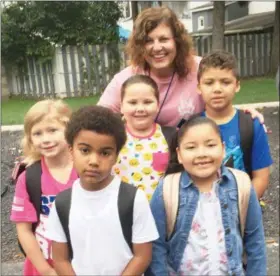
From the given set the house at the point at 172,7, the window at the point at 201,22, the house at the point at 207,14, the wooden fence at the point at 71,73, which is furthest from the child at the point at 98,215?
the window at the point at 201,22

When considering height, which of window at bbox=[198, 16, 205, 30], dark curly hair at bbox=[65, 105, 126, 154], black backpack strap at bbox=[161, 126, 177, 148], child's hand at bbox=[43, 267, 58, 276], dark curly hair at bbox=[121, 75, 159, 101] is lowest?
child's hand at bbox=[43, 267, 58, 276]

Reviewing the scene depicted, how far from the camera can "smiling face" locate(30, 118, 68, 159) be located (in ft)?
6.85

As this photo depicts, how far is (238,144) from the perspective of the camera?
84.0 inches

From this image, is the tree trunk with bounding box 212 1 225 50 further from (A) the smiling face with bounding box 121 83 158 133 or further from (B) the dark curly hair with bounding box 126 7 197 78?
(A) the smiling face with bounding box 121 83 158 133

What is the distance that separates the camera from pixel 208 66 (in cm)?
217

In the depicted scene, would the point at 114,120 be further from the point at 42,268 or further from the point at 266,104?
the point at 266,104

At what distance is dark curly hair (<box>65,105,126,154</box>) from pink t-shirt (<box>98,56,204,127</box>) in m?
0.64

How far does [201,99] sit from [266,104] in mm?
6779

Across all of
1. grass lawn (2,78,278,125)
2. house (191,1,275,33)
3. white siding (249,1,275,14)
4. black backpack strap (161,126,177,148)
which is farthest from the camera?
white siding (249,1,275,14)

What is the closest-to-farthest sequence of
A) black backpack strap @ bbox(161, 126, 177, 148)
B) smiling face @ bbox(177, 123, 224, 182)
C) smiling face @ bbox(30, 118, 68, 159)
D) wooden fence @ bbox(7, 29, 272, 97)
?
1. smiling face @ bbox(177, 123, 224, 182)
2. smiling face @ bbox(30, 118, 68, 159)
3. black backpack strap @ bbox(161, 126, 177, 148)
4. wooden fence @ bbox(7, 29, 272, 97)

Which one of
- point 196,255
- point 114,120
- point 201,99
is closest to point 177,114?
point 201,99

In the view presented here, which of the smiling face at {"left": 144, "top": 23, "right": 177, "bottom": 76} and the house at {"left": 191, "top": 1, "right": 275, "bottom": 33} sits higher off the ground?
the house at {"left": 191, "top": 1, "right": 275, "bottom": 33}

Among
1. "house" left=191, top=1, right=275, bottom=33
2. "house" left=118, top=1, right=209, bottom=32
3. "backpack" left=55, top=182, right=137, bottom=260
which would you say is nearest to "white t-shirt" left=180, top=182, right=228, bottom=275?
"backpack" left=55, top=182, right=137, bottom=260

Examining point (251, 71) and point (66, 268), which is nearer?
point (66, 268)
